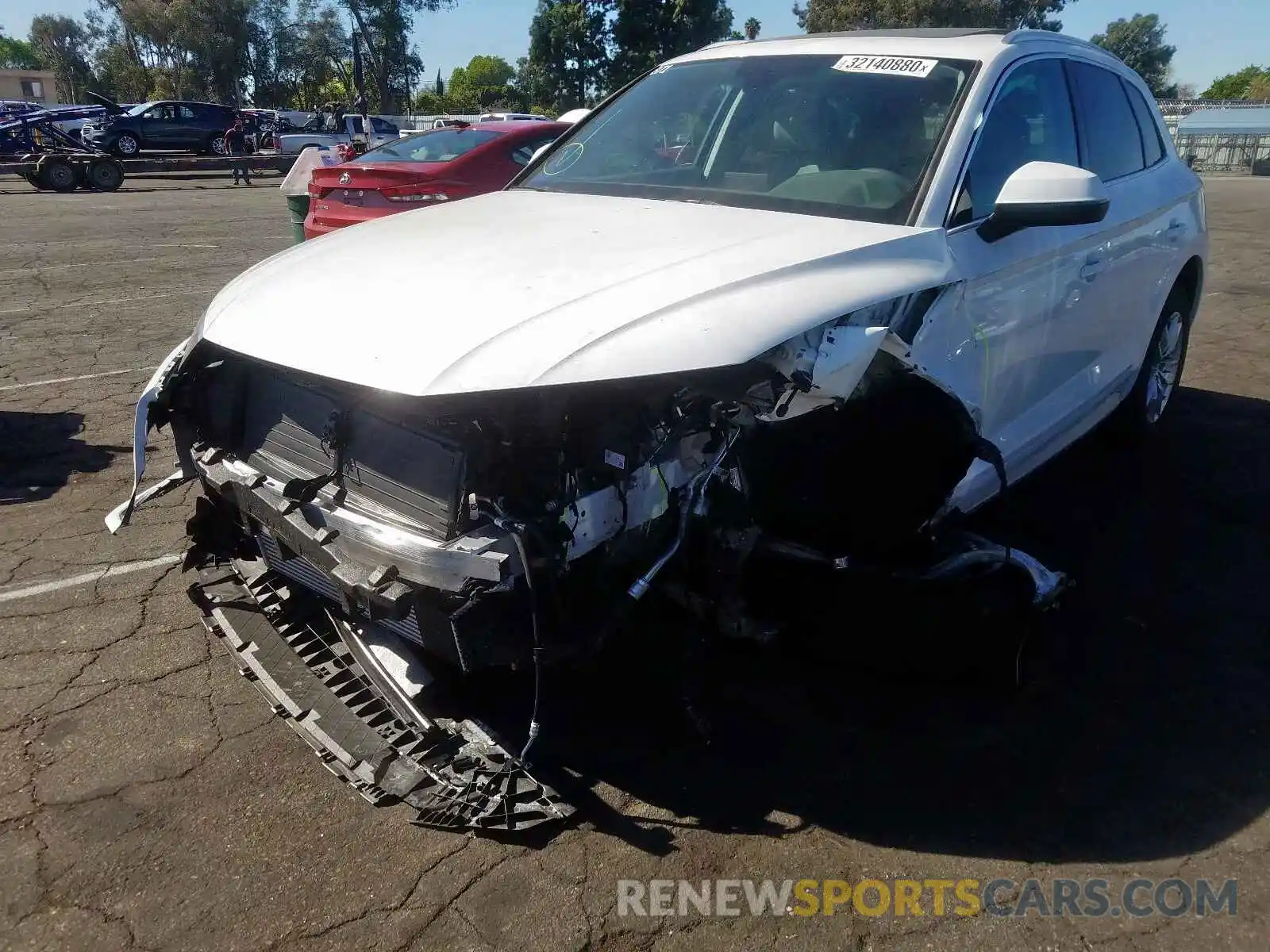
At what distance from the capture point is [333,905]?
2.29m

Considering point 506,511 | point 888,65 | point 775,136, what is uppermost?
point 888,65

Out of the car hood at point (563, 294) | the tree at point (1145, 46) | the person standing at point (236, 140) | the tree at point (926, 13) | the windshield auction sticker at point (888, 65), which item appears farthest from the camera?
the tree at point (1145, 46)

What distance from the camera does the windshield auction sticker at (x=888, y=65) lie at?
3459mm

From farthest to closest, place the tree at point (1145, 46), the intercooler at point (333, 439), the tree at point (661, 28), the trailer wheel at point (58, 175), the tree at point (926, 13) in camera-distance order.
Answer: the tree at point (1145, 46), the tree at point (926, 13), the tree at point (661, 28), the trailer wheel at point (58, 175), the intercooler at point (333, 439)

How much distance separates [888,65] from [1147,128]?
2161 millimetres

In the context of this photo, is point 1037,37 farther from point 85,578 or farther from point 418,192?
point 418,192

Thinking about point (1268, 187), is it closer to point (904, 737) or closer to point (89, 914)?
point (904, 737)

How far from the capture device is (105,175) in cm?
2156

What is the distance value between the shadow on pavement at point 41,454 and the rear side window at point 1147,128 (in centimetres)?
541

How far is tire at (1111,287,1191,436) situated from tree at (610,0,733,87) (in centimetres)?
4407

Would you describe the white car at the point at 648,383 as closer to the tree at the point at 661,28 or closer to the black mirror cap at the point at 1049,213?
the black mirror cap at the point at 1049,213

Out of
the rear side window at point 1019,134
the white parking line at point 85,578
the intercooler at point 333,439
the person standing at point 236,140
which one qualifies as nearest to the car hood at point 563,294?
the intercooler at point 333,439

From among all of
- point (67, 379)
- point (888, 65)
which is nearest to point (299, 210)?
point (67, 379)

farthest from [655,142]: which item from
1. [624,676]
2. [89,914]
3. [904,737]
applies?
[89,914]
